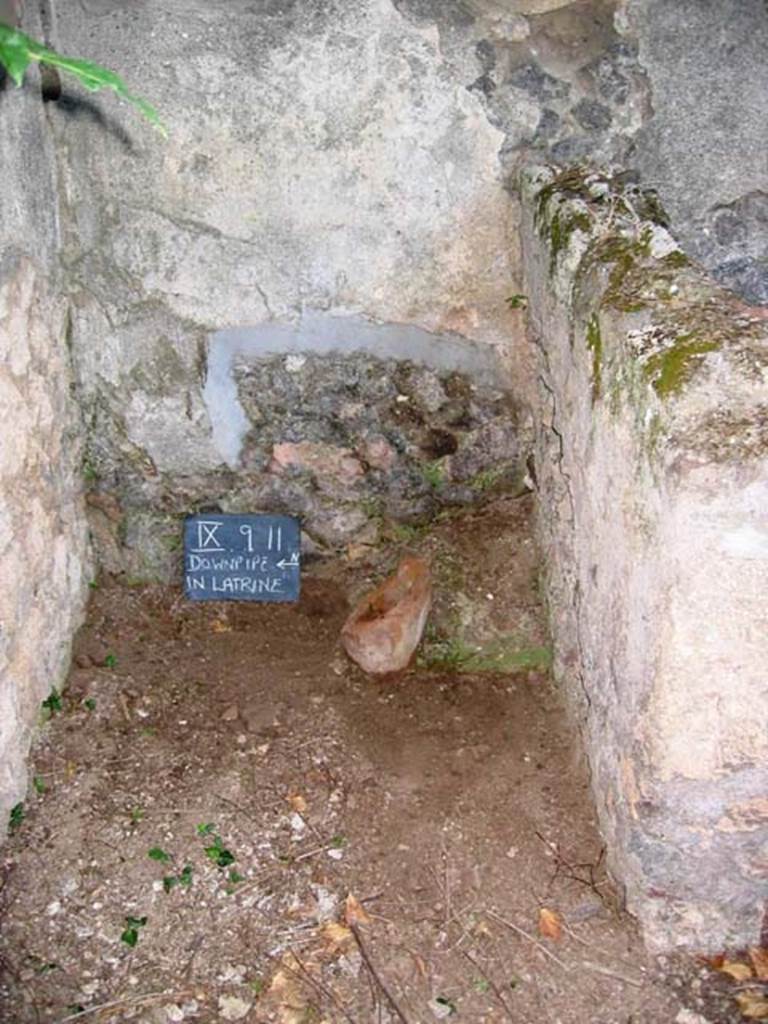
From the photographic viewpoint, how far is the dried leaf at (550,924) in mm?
2193

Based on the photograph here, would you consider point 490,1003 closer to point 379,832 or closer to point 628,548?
point 379,832

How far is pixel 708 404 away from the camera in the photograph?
1809mm

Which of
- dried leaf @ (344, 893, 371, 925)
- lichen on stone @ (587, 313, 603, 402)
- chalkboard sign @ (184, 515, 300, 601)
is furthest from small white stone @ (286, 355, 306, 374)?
dried leaf @ (344, 893, 371, 925)

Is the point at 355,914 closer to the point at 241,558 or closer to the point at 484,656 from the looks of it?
the point at 484,656

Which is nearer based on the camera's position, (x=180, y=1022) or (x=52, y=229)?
(x=180, y=1022)

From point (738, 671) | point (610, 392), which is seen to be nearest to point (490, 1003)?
point (738, 671)

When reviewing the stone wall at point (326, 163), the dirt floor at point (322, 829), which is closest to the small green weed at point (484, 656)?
the dirt floor at point (322, 829)

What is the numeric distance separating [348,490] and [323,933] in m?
1.19

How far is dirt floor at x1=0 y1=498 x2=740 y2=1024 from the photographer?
210 centimetres

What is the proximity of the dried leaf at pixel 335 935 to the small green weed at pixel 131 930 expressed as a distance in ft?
1.18

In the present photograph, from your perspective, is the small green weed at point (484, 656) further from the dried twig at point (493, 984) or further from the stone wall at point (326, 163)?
the dried twig at point (493, 984)

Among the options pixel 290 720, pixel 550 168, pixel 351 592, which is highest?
pixel 550 168

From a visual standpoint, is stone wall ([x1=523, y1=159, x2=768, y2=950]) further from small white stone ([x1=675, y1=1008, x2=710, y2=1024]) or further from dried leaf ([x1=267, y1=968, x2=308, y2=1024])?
dried leaf ([x1=267, y1=968, x2=308, y2=1024])

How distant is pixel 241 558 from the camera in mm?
3004
